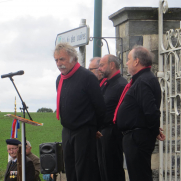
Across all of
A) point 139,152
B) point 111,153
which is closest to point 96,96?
point 139,152

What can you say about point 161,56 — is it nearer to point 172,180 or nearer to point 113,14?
point 113,14

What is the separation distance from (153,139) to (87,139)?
2.32 ft

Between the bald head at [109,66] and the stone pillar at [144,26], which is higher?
the stone pillar at [144,26]

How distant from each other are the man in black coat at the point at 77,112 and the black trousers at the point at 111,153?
0.44 metres

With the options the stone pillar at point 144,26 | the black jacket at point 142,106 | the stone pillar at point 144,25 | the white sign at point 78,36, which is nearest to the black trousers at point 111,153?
the black jacket at point 142,106

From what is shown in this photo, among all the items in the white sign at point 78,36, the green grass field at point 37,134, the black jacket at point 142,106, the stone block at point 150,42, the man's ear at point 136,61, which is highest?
the white sign at point 78,36

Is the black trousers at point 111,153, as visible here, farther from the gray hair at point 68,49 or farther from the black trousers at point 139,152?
the gray hair at point 68,49

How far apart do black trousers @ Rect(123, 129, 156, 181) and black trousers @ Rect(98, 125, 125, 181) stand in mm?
771

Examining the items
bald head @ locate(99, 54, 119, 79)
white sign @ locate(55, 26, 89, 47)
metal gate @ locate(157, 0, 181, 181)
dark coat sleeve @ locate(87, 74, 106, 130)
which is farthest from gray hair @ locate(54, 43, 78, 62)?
white sign @ locate(55, 26, 89, 47)

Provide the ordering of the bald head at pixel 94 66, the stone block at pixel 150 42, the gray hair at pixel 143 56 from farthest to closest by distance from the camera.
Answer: the stone block at pixel 150 42 → the bald head at pixel 94 66 → the gray hair at pixel 143 56

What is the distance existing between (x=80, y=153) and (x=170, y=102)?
1.87m

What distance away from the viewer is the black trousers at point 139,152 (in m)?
3.99

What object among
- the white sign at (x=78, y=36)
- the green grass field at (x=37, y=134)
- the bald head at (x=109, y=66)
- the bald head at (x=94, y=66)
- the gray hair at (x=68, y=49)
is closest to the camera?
the gray hair at (x=68, y=49)

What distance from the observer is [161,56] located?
19.2 ft
